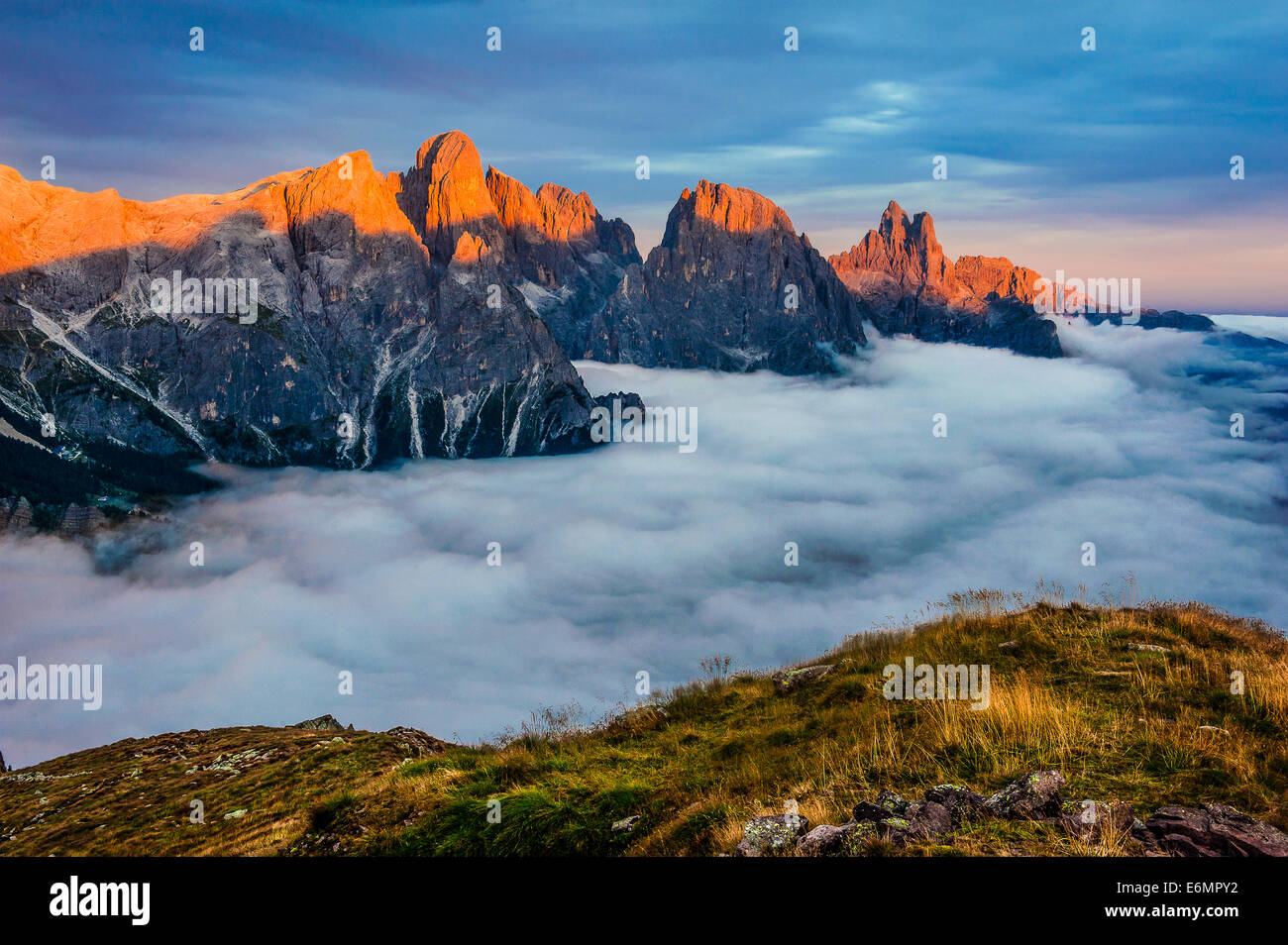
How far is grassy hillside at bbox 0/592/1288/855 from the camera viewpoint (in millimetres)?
8672

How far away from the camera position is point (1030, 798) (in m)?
7.76

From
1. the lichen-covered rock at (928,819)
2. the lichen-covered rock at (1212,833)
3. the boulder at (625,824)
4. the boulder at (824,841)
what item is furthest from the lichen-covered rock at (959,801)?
the boulder at (625,824)

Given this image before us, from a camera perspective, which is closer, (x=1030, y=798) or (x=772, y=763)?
(x=1030, y=798)

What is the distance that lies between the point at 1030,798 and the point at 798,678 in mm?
8119

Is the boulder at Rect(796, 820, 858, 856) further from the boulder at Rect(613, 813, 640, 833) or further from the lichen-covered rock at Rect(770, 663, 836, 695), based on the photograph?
the lichen-covered rock at Rect(770, 663, 836, 695)

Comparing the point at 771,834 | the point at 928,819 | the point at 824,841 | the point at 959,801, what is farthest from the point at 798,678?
the point at 824,841

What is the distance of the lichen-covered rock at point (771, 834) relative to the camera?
7137mm

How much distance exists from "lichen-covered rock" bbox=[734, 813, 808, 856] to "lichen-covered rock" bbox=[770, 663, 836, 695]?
25.2 feet

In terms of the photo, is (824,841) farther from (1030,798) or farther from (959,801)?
(1030,798)

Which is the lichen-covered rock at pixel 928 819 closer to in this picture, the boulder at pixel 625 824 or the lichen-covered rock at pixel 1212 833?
the lichen-covered rock at pixel 1212 833

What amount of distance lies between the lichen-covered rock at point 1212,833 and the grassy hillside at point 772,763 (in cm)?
47

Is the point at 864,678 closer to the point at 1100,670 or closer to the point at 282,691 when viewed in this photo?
the point at 1100,670

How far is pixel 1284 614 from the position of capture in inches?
7421
